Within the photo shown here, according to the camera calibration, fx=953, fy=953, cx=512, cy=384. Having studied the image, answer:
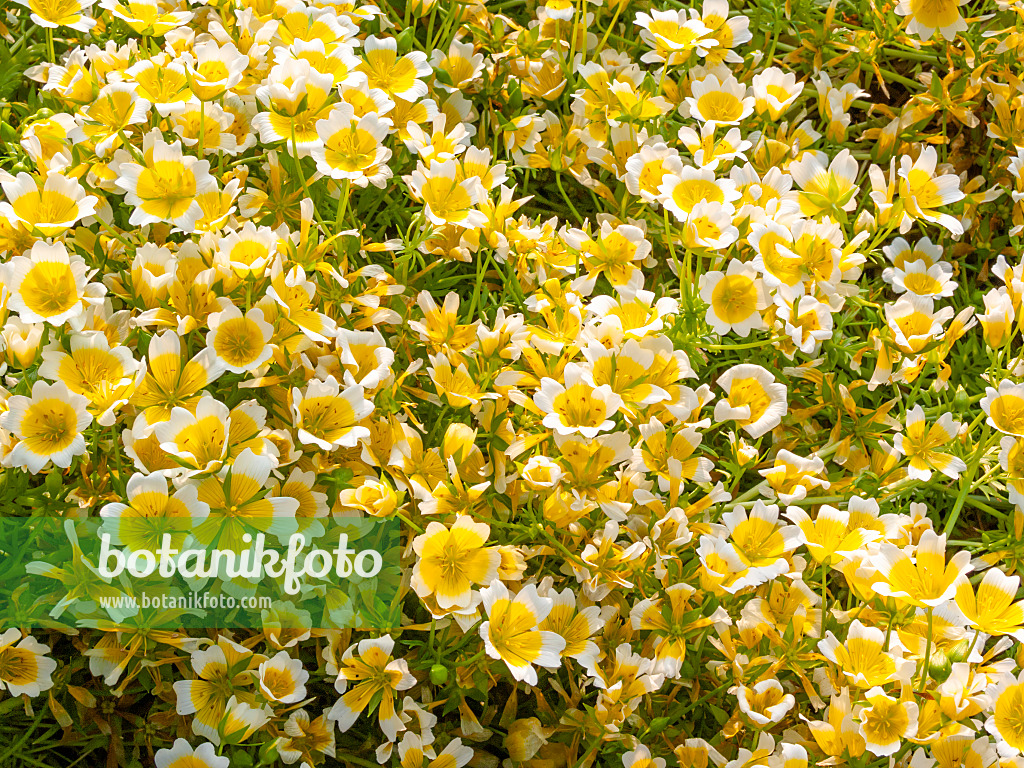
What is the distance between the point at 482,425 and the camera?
5.14 ft

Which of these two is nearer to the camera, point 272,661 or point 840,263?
point 272,661

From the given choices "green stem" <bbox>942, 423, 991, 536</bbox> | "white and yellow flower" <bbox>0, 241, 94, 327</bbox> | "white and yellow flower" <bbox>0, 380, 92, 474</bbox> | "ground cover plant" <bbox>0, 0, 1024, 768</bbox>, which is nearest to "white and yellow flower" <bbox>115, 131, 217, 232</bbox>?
"ground cover plant" <bbox>0, 0, 1024, 768</bbox>

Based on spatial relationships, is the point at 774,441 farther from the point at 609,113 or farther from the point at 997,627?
the point at 609,113

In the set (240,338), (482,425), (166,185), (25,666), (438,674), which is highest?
(166,185)

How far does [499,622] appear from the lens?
1358mm

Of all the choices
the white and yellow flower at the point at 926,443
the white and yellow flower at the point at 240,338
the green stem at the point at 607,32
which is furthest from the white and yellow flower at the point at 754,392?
the green stem at the point at 607,32

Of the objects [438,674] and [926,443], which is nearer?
[438,674]

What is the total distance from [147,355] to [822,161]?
1.35 meters

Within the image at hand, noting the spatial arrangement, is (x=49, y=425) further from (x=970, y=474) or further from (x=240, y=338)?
(x=970, y=474)

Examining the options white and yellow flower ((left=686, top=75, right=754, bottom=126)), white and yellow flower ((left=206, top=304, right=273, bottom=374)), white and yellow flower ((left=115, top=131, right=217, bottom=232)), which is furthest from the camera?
white and yellow flower ((left=686, top=75, right=754, bottom=126))

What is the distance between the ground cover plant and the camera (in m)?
1.39

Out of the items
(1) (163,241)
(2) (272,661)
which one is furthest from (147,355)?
(2) (272,661)

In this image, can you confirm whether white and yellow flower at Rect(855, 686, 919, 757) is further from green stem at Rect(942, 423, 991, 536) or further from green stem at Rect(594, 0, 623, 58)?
green stem at Rect(594, 0, 623, 58)

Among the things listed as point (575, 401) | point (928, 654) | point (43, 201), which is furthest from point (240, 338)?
point (928, 654)
